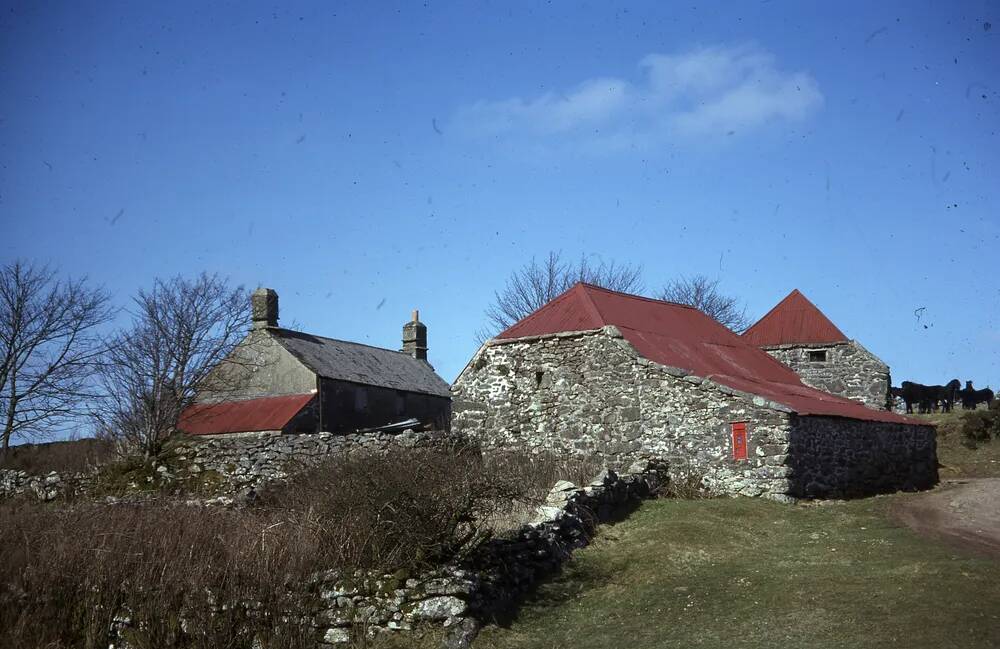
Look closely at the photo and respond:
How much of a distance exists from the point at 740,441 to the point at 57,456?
81.9ft

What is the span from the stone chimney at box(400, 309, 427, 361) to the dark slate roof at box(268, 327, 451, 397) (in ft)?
2.51

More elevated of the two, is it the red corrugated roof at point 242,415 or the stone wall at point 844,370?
Answer: the stone wall at point 844,370

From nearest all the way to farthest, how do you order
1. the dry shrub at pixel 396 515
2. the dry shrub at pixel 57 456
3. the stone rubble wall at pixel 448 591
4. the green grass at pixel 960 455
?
the stone rubble wall at pixel 448 591 → the dry shrub at pixel 396 515 → the green grass at pixel 960 455 → the dry shrub at pixel 57 456

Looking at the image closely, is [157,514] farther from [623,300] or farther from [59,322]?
[59,322]

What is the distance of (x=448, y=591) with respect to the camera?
11711mm

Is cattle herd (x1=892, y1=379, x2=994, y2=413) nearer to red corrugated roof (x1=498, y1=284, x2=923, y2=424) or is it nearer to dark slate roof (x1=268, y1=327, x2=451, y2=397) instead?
red corrugated roof (x1=498, y1=284, x2=923, y2=424)

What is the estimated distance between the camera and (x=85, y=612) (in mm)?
11734

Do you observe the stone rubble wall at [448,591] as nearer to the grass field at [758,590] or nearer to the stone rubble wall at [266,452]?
the grass field at [758,590]

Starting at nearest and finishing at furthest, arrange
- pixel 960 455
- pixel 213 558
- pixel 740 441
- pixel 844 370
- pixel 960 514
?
pixel 213 558
pixel 960 514
pixel 740 441
pixel 960 455
pixel 844 370

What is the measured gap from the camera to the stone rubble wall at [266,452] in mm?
24500

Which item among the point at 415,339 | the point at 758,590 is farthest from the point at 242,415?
the point at 758,590

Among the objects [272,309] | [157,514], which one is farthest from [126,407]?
[157,514]

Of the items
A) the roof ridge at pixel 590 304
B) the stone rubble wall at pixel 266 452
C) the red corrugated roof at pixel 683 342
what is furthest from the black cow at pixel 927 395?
the stone rubble wall at pixel 266 452

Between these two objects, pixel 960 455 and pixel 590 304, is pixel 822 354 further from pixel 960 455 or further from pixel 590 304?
pixel 590 304
